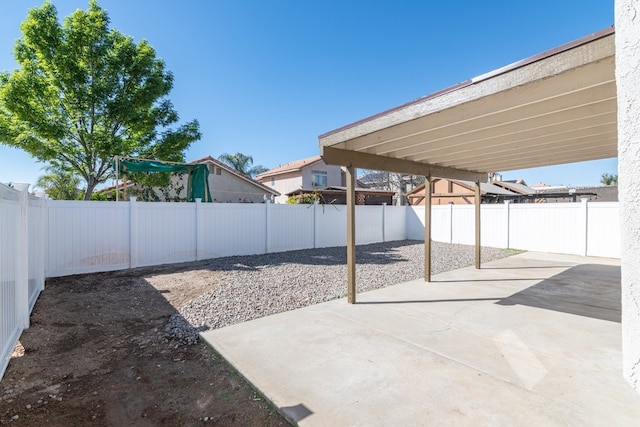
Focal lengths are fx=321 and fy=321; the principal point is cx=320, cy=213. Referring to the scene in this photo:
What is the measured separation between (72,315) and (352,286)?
4.01 meters

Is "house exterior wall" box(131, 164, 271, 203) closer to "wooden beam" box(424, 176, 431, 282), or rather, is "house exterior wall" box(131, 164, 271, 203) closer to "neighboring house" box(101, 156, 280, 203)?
"neighboring house" box(101, 156, 280, 203)

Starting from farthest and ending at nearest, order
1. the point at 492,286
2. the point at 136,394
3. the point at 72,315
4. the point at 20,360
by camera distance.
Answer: the point at 492,286, the point at 72,315, the point at 20,360, the point at 136,394

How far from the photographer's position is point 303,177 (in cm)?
2439

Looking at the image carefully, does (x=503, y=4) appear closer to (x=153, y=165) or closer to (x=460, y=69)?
(x=460, y=69)

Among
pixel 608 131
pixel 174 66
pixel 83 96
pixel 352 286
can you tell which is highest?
pixel 174 66

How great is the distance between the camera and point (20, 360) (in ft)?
10.4

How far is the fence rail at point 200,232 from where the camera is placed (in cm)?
362

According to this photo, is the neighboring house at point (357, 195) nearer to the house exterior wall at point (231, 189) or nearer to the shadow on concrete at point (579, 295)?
the house exterior wall at point (231, 189)

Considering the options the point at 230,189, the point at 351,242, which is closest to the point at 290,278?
the point at 351,242

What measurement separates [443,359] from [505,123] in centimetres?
283

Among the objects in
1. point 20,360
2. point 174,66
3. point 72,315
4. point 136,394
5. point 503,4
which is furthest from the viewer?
point 174,66

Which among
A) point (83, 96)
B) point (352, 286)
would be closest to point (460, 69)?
point (352, 286)

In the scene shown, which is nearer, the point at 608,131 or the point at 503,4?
the point at 608,131

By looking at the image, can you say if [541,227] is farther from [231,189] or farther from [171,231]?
[231,189]
